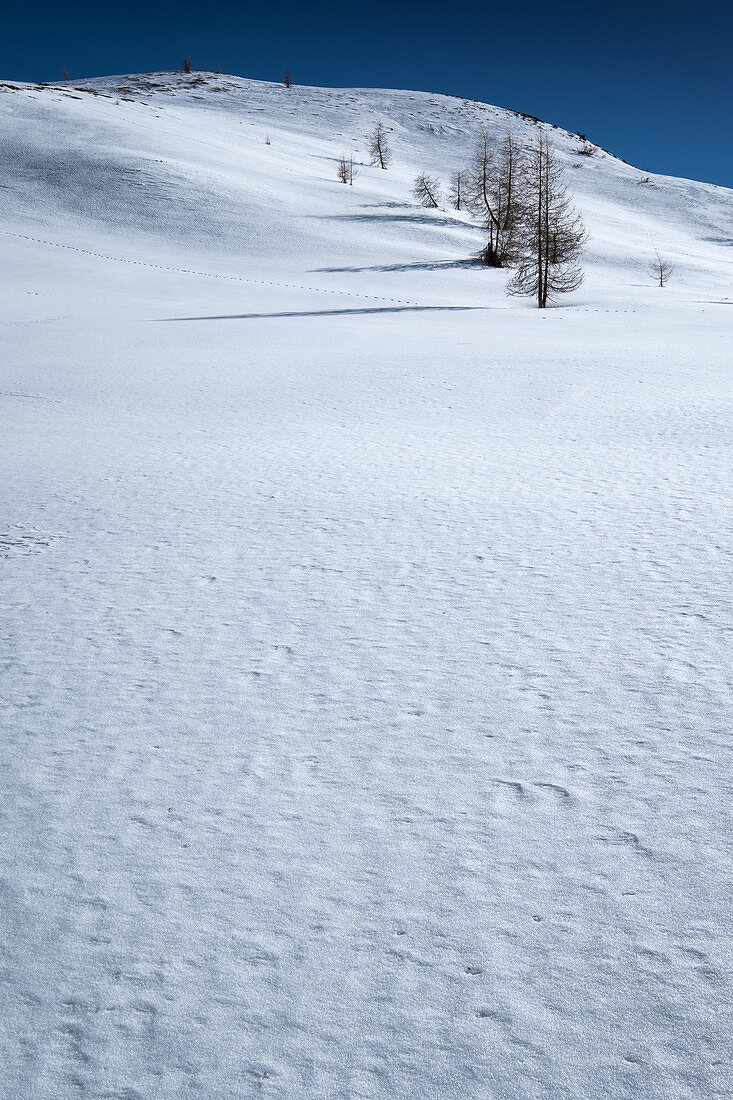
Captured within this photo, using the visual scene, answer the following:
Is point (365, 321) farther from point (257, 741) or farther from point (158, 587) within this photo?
point (257, 741)

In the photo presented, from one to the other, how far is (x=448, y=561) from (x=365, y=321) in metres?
15.0

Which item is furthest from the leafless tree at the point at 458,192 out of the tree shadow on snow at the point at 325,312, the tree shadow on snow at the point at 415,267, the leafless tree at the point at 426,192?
the tree shadow on snow at the point at 325,312

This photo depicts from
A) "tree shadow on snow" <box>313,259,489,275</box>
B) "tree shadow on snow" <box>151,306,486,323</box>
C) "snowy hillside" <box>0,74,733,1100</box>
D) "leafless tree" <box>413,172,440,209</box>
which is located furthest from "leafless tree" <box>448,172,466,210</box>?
"snowy hillside" <box>0,74,733,1100</box>

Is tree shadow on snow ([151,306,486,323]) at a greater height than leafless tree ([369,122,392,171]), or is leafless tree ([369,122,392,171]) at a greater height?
leafless tree ([369,122,392,171])

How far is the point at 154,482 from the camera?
669 centimetres

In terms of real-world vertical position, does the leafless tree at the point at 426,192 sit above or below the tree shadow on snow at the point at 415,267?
above

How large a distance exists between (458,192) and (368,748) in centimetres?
5526

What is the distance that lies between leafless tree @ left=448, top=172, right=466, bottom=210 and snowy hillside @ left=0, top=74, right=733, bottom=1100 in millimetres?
47090

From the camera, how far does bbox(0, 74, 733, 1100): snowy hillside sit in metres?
1.98

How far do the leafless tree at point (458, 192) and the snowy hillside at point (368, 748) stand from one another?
47.1 meters

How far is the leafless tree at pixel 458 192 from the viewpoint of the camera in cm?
5219

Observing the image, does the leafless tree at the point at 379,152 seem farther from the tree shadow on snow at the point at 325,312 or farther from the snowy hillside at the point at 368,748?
the snowy hillside at the point at 368,748

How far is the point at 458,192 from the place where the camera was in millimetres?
52438

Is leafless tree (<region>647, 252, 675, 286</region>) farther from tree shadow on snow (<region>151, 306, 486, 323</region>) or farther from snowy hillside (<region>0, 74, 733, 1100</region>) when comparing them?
snowy hillside (<region>0, 74, 733, 1100</region>)
